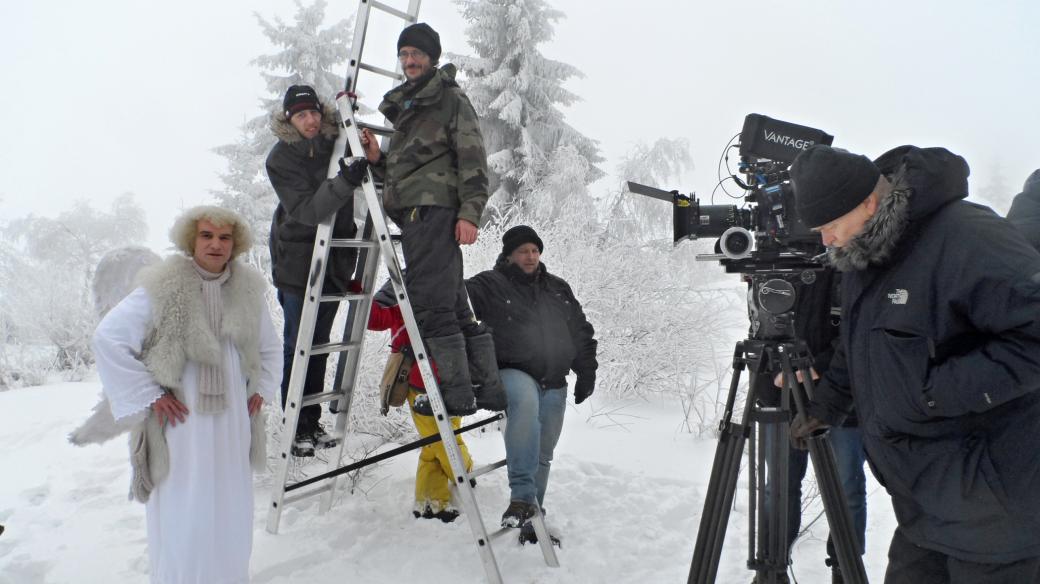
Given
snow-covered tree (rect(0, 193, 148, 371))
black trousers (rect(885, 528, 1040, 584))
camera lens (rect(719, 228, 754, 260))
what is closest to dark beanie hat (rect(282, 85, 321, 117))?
camera lens (rect(719, 228, 754, 260))

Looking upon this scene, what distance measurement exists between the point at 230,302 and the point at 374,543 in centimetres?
149

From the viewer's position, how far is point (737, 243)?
207cm

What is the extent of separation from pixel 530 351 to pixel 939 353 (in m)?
2.04

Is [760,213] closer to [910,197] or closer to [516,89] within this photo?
[910,197]

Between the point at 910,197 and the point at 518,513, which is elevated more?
the point at 910,197

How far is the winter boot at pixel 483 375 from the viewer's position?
9.72ft

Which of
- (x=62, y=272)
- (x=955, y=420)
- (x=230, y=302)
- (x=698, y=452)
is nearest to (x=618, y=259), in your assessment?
(x=698, y=452)

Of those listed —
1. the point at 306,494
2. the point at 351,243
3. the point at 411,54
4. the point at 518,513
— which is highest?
the point at 411,54

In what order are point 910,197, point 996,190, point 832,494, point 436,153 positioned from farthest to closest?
point 996,190 → point 436,153 → point 832,494 → point 910,197

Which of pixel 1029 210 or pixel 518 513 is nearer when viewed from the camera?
pixel 1029 210

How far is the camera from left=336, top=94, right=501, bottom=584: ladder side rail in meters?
2.69

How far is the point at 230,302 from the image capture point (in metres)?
2.48

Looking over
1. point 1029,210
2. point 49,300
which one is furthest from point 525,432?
point 49,300

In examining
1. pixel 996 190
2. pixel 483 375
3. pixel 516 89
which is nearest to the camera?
pixel 483 375
